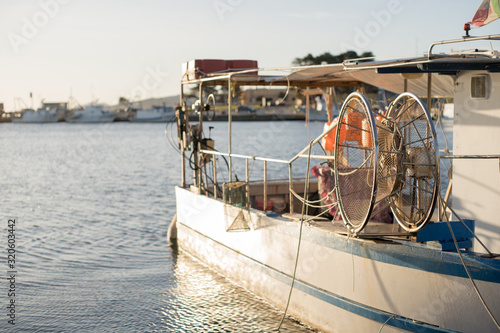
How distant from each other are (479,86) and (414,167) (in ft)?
5.64

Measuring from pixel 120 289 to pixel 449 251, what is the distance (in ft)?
23.5

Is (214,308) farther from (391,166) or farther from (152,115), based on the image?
(152,115)

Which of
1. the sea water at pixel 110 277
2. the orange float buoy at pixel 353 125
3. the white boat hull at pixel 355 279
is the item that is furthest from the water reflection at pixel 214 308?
the orange float buoy at pixel 353 125

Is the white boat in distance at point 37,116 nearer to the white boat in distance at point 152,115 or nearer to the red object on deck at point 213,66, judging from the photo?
the white boat in distance at point 152,115

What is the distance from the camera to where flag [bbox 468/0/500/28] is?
7.08 m

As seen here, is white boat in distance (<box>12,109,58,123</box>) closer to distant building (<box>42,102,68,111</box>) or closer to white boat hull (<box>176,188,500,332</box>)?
distant building (<box>42,102,68,111</box>)

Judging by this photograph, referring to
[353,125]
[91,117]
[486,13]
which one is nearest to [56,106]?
[91,117]

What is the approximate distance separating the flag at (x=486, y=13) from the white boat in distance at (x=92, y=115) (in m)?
179

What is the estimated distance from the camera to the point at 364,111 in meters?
6.81

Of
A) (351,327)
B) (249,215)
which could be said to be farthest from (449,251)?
(249,215)

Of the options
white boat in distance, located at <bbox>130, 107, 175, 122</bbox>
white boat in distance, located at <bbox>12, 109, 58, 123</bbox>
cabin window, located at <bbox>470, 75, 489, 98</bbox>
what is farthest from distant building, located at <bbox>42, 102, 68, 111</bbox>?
cabin window, located at <bbox>470, 75, 489, 98</bbox>

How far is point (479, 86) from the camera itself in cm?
762

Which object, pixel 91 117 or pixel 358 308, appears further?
pixel 91 117

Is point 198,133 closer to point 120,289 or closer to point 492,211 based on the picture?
point 120,289
